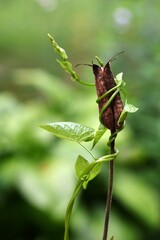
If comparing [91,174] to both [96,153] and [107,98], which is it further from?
[96,153]

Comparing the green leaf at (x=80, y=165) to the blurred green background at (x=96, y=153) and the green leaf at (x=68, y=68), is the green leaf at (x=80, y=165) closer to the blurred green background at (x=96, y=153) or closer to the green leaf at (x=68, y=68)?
the green leaf at (x=68, y=68)

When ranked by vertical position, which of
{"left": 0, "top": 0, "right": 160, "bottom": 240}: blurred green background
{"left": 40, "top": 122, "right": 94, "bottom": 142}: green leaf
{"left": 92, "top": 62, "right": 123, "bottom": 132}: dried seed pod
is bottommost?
{"left": 40, "top": 122, "right": 94, "bottom": 142}: green leaf

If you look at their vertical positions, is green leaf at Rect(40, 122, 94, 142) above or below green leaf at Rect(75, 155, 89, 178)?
above

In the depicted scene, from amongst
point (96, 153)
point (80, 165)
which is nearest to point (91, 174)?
point (80, 165)

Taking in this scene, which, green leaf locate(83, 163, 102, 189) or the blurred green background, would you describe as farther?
the blurred green background

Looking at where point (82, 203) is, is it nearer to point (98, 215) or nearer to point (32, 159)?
point (98, 215)

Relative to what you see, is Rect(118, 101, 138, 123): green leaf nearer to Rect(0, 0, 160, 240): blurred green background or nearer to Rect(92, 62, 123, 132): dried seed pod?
Rect(92, 62, 123, 132): dried seed pod

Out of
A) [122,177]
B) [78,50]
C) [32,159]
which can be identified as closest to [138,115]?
[122,177]

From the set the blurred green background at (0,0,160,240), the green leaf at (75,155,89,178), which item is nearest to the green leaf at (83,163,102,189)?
the green leaf at (75,155,89,178)

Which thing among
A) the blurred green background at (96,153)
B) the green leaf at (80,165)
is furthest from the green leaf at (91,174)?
the blurred green background at (96,153)
